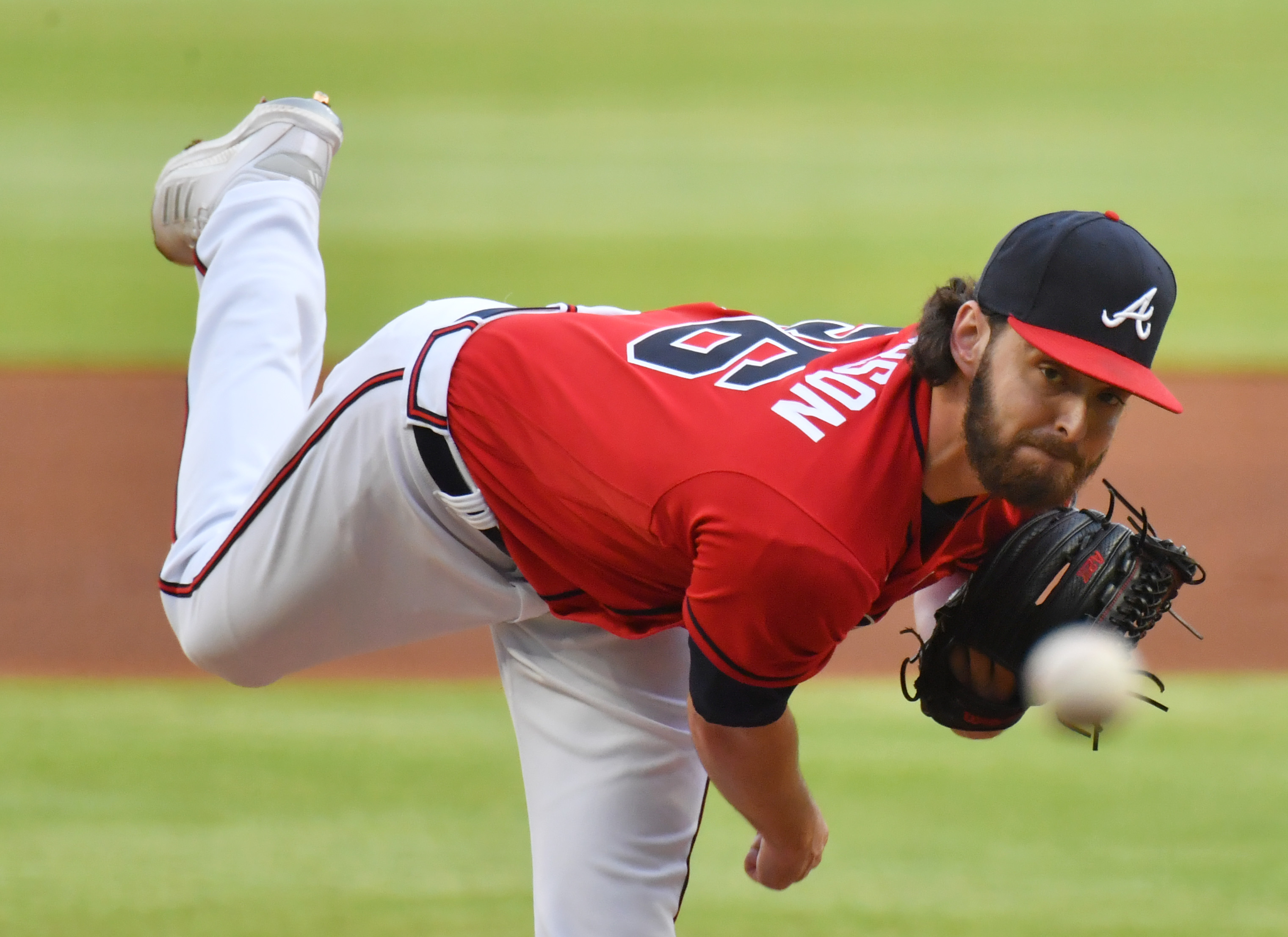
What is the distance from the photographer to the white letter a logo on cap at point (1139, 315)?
1.62 metres

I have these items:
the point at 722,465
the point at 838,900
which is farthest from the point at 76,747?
the point at 722,465

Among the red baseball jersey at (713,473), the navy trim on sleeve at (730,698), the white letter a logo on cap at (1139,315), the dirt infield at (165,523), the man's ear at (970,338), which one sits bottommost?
the dirt infield at (165,523)

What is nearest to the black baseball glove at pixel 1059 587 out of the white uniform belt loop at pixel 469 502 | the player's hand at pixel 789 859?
the player's hand at pixel 789 859

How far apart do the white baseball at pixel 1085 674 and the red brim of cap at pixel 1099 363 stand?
0.35 meters

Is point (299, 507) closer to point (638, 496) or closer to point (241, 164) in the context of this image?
point (638, 496)

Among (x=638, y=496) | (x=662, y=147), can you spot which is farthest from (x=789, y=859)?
(x=662, y=147)

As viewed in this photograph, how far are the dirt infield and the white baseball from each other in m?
2.07

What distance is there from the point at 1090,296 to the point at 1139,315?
7 cm

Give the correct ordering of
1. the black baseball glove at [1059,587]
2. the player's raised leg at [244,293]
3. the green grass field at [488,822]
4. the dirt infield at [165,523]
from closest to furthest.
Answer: the black baseball glove at [1059,587], the player's raised leg at [244,293], the green grass field at [488,822], the dirt infield at [165,523]

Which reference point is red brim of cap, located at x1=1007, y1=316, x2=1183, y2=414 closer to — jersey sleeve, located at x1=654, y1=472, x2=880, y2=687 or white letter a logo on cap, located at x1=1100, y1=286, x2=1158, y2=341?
white letter a logo on cap, located at x1=1100, y1=286, x2=1158, y2=341

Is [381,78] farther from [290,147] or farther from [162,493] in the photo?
[290,147]

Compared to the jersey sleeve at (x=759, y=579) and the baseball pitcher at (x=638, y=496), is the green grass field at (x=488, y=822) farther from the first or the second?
the jersey sleeve at (x=759, y=579)

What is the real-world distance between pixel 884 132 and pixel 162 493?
14.6 feet

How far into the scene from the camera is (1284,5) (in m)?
8.98
